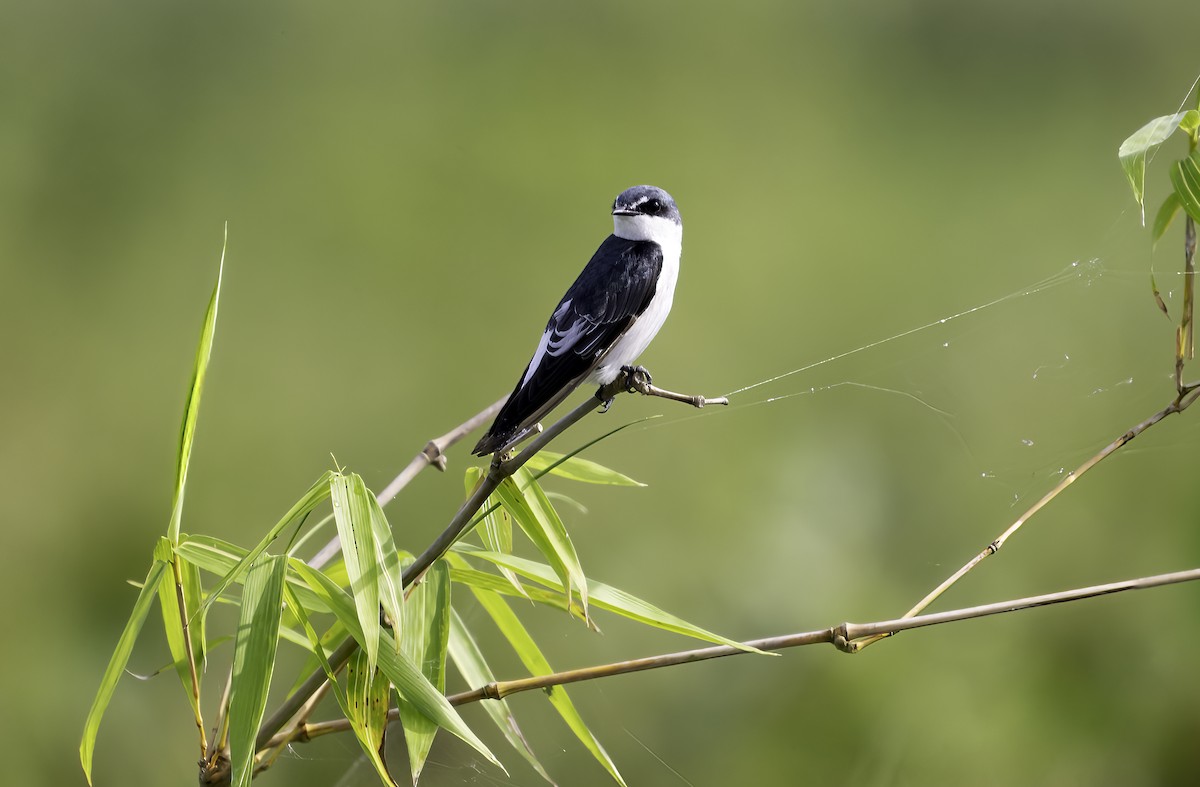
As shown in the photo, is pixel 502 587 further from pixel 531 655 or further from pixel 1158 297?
pixel 1158 297

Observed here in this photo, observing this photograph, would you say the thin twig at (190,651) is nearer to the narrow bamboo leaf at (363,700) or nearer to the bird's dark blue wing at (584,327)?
the narrow bamboo leaf at (363,700)

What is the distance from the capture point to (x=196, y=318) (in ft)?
5.18

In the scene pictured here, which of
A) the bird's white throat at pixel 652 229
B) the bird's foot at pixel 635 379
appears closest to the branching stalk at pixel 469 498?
the bird's foot at pixel 635 379

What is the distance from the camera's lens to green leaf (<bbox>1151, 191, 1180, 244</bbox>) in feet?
1.60

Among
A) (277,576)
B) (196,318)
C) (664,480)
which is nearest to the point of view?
(277,576)

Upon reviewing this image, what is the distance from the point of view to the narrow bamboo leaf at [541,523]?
1.48 ft

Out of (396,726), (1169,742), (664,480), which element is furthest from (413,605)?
(1169,742)

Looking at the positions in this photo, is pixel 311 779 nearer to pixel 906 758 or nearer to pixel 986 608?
pixel 906 758

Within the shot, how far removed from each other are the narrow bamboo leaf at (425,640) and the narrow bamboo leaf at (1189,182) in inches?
15.7

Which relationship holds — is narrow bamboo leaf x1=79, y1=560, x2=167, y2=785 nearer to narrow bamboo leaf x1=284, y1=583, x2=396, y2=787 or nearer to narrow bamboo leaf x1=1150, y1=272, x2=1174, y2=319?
narrow bamboo leaf x1=284, y1=583, x2=396, y2=787

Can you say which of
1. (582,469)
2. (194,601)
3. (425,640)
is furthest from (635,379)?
(194,601)

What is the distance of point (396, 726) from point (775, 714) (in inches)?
27.6

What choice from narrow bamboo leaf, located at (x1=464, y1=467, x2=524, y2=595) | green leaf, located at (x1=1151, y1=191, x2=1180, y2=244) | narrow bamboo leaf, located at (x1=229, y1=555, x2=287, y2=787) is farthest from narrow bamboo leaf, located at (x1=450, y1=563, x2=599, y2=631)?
green leaf, located at (x1=1151, y1=191, x2=1180, y2=244)

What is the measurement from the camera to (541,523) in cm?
46
